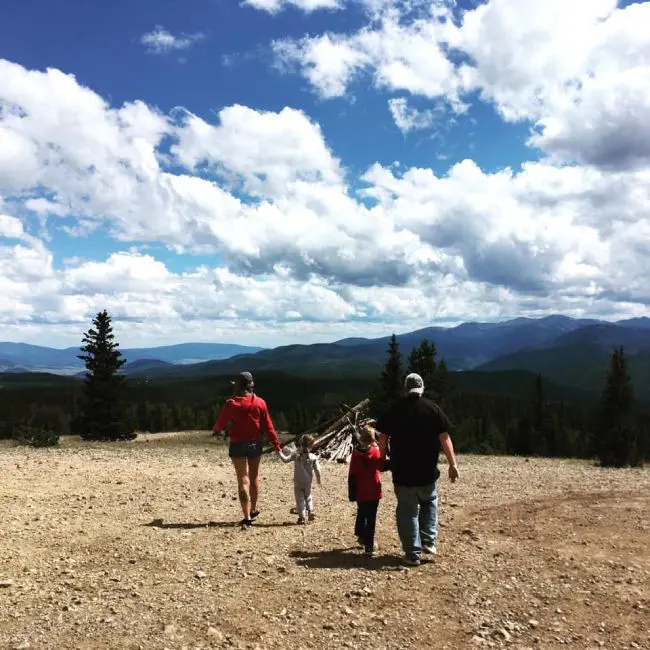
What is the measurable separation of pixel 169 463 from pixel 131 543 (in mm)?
12979

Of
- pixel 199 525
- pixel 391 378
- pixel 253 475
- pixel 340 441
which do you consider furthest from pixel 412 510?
pixel 391 378

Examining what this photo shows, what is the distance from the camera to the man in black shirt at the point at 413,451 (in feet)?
28.6

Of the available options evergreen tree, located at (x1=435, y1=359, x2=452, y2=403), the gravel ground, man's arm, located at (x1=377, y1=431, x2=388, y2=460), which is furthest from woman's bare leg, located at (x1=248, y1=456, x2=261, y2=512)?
evergreen tree, located at (x1=435, y1=359, x2=452, y2=403)

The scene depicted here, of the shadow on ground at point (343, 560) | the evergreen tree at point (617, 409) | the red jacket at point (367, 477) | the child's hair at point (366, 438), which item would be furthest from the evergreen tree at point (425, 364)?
the shadow on ground at point (343, 560)

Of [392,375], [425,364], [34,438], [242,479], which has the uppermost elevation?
[425,364]

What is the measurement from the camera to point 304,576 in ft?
27.3

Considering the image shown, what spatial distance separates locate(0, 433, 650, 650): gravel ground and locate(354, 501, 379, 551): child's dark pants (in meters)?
0.36

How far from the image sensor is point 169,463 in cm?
2277

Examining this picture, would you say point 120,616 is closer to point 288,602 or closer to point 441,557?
point 288,602

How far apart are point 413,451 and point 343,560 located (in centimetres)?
236

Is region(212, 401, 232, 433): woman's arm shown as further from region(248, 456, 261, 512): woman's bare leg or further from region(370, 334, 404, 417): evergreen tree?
region(370, 334, 404, 417): evergreen tree

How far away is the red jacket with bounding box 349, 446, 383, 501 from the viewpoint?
32.3 ft

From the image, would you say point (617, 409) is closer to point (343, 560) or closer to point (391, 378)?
point (391, 378)

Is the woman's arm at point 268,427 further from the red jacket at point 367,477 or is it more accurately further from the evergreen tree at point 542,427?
the evergreen tree at point 542,427
